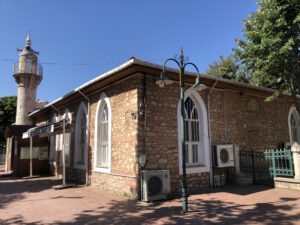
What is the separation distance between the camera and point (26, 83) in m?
20.8

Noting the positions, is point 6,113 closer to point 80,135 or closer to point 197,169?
point 80,135

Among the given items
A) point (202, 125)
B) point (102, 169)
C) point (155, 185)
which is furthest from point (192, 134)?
point (102, 169)

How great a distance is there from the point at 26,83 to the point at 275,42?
18.3m

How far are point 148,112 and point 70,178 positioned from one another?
6371 mm

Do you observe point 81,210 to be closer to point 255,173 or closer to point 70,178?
point 70,178

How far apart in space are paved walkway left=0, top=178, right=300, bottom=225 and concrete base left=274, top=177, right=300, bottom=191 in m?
0.41

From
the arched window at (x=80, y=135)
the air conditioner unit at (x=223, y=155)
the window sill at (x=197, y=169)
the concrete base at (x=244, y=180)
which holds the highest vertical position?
the arched window at (x=80, y=135)

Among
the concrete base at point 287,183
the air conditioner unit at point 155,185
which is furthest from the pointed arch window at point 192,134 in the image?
the concrete base at point 287,183

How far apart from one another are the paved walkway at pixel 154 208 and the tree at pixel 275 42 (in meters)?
4.43

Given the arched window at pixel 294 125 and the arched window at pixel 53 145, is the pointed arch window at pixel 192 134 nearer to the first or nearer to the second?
the arched window at pixel 294 125

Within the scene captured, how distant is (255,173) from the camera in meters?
10.8

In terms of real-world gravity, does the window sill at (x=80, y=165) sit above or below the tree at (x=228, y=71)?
below

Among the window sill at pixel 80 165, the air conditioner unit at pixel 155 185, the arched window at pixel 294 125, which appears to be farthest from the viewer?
the arched window at pixel 294 125

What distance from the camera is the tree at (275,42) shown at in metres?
9.29
